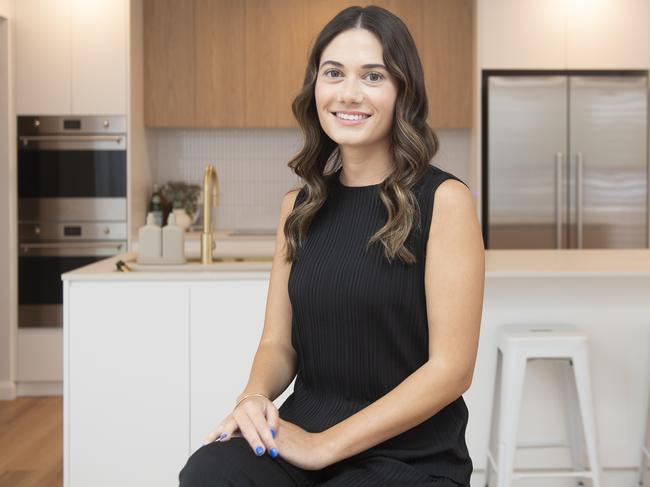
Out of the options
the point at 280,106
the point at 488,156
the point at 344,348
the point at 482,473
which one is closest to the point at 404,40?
the point at 344,348

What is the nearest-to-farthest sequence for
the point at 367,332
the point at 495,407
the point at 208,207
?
the point at 367,332, the point at 495,407, the point at 208,207

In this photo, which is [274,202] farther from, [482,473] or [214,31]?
[482,473]

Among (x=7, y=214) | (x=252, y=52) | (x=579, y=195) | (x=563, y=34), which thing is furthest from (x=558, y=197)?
(x=7, y=214)

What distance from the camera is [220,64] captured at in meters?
5.61

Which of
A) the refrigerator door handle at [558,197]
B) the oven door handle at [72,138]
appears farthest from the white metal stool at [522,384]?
the oven door handle at [72,138]

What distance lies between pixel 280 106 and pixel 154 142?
91 centimetres

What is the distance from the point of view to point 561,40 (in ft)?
17.5

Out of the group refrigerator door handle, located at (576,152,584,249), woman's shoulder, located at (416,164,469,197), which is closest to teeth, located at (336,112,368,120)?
woman's shoulder, located at (416,164,469,197)

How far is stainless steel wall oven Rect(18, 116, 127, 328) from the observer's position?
5133 mm

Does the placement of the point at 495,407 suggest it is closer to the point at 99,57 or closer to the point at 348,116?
the point at 348,116

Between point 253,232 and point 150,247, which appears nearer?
point 150,247

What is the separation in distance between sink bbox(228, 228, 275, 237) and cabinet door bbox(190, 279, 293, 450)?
252 cm

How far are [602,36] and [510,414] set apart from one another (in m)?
3.13

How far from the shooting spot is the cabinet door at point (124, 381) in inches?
119
